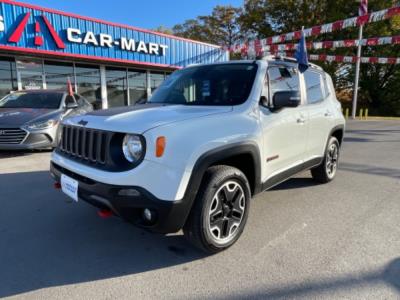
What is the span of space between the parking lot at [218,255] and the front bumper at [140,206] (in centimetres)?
46

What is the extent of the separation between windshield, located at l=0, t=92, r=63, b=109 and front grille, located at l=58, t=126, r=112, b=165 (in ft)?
16.4

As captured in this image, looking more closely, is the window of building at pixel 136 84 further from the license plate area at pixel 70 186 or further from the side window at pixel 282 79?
the license plate area at pixel 70 186

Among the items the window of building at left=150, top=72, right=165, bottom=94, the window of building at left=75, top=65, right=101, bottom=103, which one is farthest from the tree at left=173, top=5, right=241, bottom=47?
the window of building at left=75, top=65, right=101, bottom=103

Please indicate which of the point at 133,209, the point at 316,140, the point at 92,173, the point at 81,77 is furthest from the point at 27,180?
the point at 81,77

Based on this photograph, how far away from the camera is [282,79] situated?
3.65m

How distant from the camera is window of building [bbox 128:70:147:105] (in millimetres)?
16125

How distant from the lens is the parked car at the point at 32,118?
6344 mm

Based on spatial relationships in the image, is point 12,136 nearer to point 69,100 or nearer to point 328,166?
point 69,100

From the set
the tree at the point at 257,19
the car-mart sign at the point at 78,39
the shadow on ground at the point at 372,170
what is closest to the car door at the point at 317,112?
the shadow on ground at the point at 372,170

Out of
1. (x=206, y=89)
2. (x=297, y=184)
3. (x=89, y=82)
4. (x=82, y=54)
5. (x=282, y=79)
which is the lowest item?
(x=297, y=184)

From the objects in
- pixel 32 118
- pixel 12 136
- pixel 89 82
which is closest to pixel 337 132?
pixel 32 118

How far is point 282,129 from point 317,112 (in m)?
1.13

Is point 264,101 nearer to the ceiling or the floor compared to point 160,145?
nearer to the ceiling

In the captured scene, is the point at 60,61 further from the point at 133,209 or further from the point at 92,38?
the point at 133,209
